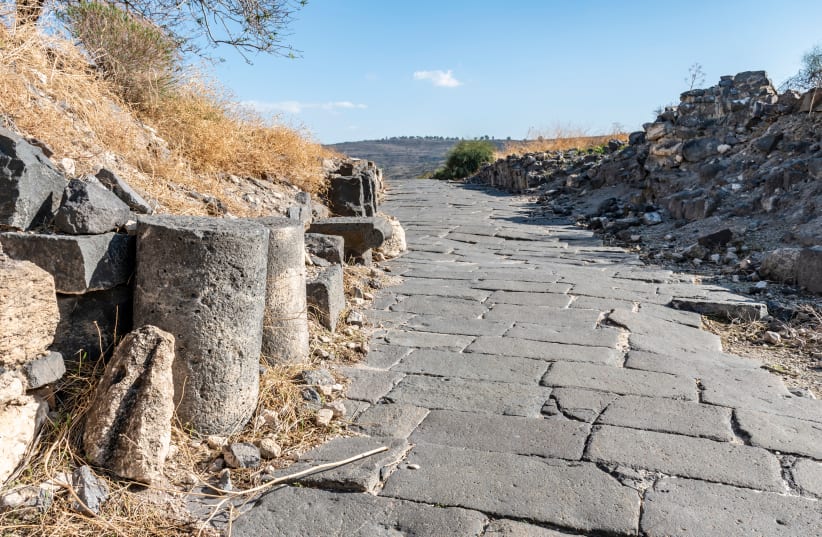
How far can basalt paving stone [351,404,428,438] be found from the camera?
12.6 feet

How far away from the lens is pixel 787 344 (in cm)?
539

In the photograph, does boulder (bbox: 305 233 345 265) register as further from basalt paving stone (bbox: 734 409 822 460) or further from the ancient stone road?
basalt paving stone (bbox: 734 409 822 460)

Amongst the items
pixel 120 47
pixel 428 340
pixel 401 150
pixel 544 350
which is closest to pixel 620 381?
pixel 544 350

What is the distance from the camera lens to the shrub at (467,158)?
31.7 metres

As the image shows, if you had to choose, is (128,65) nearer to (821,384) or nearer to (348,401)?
(348,401)

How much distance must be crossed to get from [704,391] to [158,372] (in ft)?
10.7

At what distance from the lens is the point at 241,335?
3.58 meters

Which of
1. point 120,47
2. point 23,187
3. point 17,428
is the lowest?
point 17,428

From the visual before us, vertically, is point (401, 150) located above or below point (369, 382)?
above

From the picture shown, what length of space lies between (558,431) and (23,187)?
309 centimetres

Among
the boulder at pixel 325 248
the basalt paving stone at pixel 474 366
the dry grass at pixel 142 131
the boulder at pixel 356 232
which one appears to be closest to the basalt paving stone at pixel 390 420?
the basalt paving stone at pixel 474 366

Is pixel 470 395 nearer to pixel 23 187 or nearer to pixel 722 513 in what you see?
pixel 722 513

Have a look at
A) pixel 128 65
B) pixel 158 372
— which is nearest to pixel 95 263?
pixel 158 372

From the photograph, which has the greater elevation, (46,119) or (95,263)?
(46,119)
